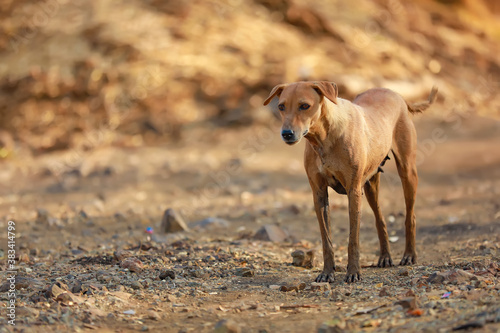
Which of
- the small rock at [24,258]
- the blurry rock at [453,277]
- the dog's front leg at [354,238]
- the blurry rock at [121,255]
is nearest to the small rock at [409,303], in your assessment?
the blurry rock at [453,277]

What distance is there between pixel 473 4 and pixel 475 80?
137 inches

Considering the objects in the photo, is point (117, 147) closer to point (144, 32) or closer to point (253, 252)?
point (144, 32)

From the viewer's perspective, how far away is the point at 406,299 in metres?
4.25

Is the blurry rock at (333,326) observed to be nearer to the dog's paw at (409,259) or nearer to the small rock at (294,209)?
the dog's paw at (409,259)

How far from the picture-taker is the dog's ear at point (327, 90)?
5227mm

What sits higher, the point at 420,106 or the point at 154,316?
the point at 420,106

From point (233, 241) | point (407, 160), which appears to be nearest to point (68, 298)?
point (233, 241)

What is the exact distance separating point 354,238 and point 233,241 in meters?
1.98

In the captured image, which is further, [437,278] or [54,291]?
[437,278]

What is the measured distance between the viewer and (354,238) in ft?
18.7

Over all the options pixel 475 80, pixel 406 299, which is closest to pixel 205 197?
pixel 406 299

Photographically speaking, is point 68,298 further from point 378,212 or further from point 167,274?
point 378,212

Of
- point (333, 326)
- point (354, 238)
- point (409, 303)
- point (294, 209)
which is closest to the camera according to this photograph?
point (333, 326)

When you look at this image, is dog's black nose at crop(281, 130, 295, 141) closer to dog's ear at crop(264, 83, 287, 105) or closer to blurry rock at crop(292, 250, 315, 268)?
dog's ear at crop(264, 83, 287, 105)
